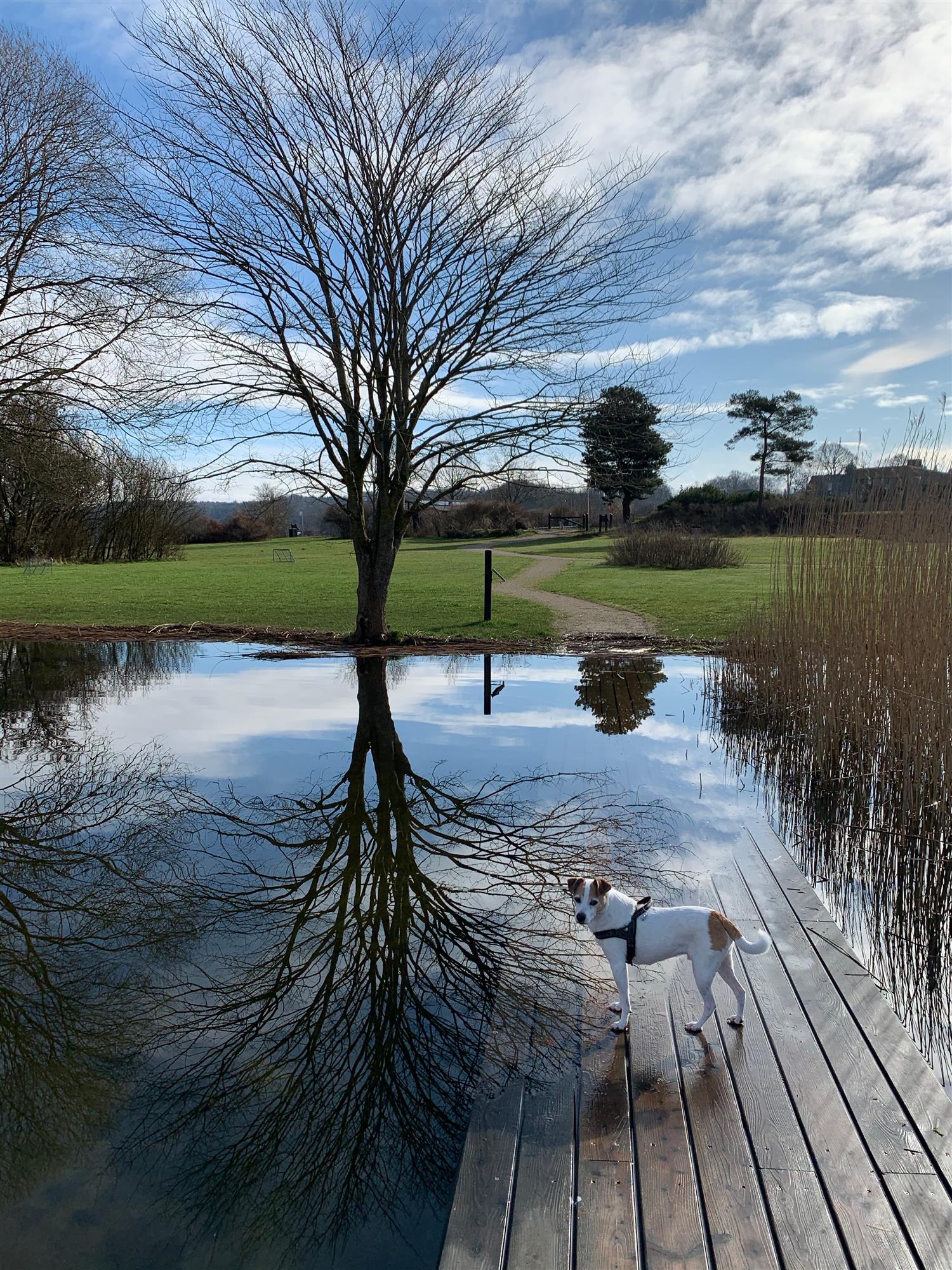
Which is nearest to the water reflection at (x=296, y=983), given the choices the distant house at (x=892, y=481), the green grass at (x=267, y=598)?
the distant house at (x=892, y=481)

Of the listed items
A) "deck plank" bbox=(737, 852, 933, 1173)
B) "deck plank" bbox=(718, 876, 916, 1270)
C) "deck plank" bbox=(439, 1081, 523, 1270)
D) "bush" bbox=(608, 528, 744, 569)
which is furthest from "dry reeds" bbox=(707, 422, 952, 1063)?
"bush" bbox=(608, 528, 744, 569)

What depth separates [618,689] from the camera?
40.0 ft

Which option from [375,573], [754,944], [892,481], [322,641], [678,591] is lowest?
[322,641]

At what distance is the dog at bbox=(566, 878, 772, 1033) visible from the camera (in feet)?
11.8

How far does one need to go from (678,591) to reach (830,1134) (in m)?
20.9

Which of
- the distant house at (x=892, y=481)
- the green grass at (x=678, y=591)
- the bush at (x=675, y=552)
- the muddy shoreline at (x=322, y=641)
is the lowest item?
the muddy shoreline at (x=322, y=641)

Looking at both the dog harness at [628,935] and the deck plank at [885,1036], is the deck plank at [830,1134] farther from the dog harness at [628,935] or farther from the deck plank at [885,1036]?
the dog harness at [628,935]

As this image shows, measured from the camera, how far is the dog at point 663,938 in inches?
142

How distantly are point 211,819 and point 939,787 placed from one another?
5036mm

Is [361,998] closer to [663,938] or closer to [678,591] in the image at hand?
[663,938]

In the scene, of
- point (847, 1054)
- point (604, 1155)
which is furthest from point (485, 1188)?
point (847, 1054)

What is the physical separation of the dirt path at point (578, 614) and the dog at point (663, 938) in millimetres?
12848

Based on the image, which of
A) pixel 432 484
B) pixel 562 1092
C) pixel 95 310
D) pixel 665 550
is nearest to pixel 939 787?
pixel 562 1092

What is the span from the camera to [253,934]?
4.82 m
